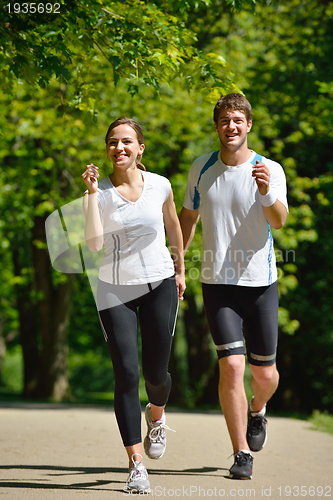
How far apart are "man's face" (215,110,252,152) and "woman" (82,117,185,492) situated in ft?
1.82

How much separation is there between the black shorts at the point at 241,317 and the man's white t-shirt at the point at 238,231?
0.27 ft

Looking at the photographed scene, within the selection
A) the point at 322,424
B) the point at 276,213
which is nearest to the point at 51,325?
the point at 322,424

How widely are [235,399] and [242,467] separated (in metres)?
0.45

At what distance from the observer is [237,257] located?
433 centimetres

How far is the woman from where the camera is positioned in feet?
12.8

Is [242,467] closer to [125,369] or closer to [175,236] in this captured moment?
[125,369]

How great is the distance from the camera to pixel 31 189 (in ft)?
50.1

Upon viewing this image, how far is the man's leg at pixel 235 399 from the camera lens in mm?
4246

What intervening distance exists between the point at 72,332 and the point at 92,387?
49.1 ft

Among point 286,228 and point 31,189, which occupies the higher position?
point 31,189

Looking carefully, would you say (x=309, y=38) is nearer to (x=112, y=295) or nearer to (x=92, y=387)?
(x=112, y=295)

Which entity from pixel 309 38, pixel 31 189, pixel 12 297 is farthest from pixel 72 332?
pixel 309 38

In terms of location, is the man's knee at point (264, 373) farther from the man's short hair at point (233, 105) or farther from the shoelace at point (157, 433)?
the man's short hair at point (233, 105)

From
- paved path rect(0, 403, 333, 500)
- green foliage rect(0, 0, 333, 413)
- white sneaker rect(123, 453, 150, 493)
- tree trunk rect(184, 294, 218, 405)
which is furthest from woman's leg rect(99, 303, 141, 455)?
tree trunk rect(184, 294, 218, 405)
